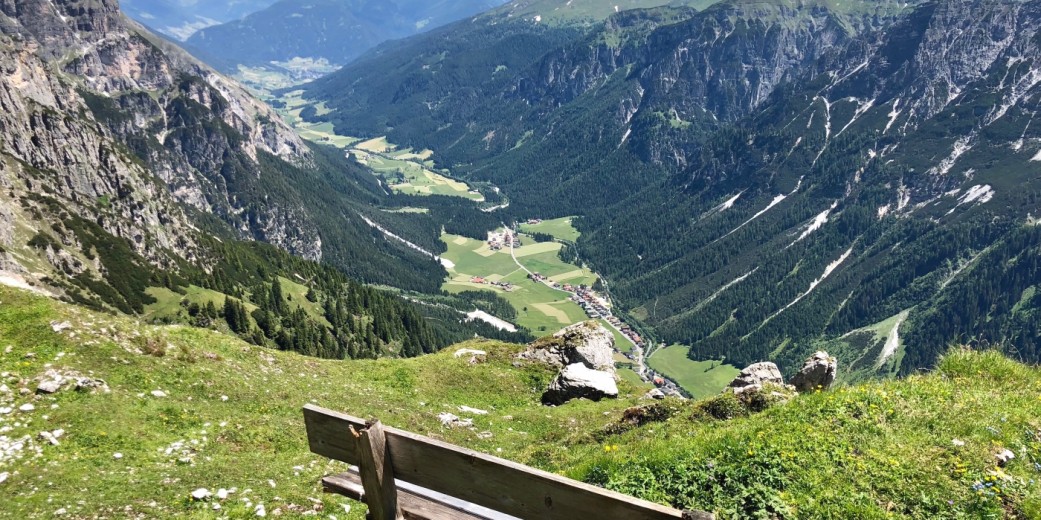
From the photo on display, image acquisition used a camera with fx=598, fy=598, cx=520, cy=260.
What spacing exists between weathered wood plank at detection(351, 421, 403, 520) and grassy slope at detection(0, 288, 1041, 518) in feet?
23.9

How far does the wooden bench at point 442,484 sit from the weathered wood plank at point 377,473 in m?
0.02

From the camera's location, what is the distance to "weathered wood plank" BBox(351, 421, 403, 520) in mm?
9961

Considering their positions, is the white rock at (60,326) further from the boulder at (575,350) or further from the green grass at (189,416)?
the boulder at (575,350)

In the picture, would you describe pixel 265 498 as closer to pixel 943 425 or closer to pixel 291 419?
pixel 291 419

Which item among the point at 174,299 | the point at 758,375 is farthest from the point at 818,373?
the point at 174,299

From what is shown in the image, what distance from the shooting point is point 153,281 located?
14638 centimetres

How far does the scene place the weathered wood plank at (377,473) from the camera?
32.7 feet

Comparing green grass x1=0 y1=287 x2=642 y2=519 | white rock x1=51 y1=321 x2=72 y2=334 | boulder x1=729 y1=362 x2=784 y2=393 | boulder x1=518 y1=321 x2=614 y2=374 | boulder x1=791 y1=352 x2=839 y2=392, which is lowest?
boulder x1=518 y1=321 x2=614 y2=374

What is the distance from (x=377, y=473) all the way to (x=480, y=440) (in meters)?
27.6

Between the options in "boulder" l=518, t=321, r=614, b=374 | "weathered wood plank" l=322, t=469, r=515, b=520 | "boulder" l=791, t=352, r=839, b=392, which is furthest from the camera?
"boulder" l=518, t=321, r=614, b=374

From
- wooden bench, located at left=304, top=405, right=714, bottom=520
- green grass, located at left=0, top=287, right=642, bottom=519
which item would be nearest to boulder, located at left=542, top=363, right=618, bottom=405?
green grass, located at left=0, top=287, right=642, bottom=519

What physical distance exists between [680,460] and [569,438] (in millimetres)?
15793

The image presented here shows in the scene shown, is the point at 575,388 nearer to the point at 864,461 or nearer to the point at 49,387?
the point at 49,387

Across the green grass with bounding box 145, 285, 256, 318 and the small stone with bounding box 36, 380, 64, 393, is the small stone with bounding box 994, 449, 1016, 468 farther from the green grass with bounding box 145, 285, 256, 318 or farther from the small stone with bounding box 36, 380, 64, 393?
the green grass with bounding box 145, 285, 256, 318
